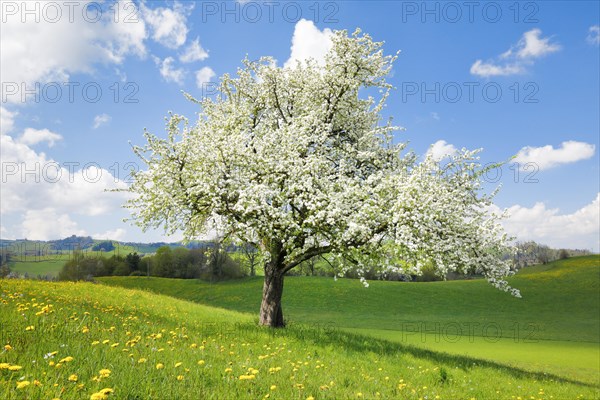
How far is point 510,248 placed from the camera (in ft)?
62.6

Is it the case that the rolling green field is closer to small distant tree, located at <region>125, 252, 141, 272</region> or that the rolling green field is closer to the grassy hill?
small distant tree, located at <region>125, 252, 141, 272</region>

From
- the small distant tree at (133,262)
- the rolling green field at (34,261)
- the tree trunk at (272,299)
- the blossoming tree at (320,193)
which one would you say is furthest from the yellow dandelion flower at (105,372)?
the rolling green field at (34,261)

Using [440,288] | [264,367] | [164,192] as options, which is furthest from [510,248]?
[440,288]

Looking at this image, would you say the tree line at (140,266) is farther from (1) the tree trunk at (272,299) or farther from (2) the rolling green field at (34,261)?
(1) the tree trunk at (272,299)

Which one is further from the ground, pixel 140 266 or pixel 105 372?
pixel 105 372

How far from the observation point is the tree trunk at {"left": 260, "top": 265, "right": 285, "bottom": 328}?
2080 cm

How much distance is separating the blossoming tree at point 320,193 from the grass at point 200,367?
436 cm

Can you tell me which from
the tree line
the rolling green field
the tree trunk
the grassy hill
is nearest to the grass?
the tree trunk

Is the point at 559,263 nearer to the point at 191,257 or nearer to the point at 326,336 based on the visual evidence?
the point at 191,257

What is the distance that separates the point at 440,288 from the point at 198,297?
4568cm

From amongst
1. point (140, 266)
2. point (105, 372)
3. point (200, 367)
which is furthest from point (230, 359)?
point (140, 266)

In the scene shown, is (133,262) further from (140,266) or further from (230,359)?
(230,359)

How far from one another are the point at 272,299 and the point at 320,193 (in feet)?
22.3

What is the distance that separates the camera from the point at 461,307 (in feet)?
217
